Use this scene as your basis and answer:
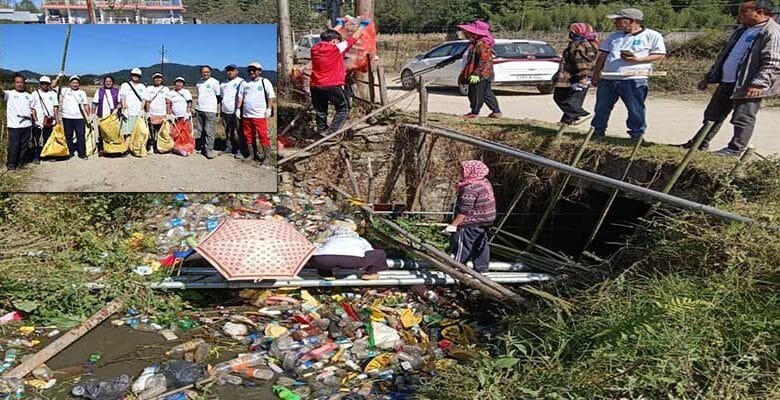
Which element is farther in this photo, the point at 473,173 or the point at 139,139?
the point at 473,173

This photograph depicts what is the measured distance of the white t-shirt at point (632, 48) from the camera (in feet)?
20.2

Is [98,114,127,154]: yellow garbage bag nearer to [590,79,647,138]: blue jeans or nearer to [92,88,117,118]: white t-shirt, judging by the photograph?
[92,88,117,118]: white t-shirt

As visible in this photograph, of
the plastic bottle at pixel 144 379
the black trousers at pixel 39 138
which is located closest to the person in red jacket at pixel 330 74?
the black trousers at pixel 39 138

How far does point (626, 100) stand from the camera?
6.38 meters

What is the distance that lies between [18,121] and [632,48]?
5137mm

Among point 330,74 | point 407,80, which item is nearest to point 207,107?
point 330,74

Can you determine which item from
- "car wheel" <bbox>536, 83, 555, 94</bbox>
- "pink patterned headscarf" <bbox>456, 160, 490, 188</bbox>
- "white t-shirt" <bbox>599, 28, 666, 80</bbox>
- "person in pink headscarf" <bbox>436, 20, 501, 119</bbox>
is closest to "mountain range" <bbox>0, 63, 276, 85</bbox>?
"pink patterned headscarf" <bbox>456, 160, 490, 188</bbox>

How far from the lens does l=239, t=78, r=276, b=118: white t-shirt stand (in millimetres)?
4840

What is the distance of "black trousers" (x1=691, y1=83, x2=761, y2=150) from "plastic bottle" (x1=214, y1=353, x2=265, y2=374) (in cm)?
414

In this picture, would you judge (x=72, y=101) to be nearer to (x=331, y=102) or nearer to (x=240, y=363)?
(x=240, y=363)

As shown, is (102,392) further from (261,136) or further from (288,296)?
(261,136)

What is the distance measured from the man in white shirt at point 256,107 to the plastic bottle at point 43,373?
82.6 inches

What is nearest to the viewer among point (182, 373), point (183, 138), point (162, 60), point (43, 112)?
point (182, 373)

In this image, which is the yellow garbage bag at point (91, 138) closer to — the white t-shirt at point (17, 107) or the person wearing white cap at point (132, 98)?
the person wearing white cap at point (132, 98)
